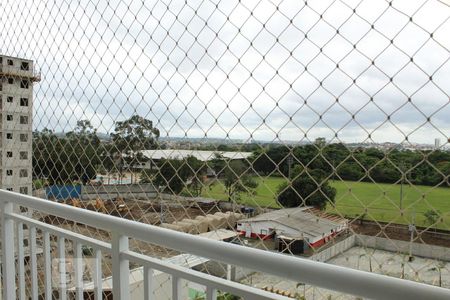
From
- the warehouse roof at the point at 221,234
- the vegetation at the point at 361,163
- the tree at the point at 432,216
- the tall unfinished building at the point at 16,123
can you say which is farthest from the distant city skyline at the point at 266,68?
the tall unfinished building at the point at 16,123

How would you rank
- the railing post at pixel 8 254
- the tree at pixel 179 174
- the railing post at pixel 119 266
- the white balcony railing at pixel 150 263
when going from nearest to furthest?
the white balcony railing at pixel 150 263
the railing post at pixel 119 266
the tree at pixel 179 174
the railing post at pixel 8 254

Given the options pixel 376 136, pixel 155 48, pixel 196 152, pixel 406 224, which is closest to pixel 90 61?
pixel 155 48

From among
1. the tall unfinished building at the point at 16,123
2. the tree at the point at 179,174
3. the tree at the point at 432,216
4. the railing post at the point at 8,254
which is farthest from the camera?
the tall unfinished building at the point at 16,123

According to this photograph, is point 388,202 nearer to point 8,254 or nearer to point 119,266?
point 119,266

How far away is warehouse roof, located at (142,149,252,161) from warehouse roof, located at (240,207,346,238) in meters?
0.21

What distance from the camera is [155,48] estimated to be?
1.51m

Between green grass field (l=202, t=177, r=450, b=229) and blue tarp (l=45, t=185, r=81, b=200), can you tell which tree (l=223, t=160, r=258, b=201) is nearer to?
green grass field (l=202, t=177, r=450, b=229)

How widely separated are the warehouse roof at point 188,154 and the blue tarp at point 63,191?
1.67 feet

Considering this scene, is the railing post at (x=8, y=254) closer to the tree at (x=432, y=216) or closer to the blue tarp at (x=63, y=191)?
the blue tarp at (x=63, y=191)

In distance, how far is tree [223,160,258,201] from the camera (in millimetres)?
1229

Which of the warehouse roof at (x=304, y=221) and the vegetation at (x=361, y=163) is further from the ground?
the vegetation at (x=361, y=163)

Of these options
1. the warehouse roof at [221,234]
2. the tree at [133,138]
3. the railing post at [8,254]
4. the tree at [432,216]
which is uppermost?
the tree at [133,138]

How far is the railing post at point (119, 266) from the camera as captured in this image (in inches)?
46.8

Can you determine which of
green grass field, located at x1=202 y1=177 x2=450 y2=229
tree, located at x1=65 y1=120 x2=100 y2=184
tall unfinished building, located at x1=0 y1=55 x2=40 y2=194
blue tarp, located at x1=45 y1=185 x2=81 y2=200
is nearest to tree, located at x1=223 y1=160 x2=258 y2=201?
green grass field, located at x1=202 y1=177 x2=450 y2=229
